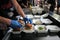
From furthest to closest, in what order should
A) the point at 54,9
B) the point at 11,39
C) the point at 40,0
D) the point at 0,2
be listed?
the point at 40,0 < the point at 54,9 < the point at 0,2 < the point at 11,39

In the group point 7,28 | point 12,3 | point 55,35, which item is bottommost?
point 55,35

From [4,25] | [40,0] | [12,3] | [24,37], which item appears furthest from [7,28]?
[40,0]

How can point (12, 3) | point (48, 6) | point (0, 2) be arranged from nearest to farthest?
point (0, 2), point (12, 3), point (48, 6)

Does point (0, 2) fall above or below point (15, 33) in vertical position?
above

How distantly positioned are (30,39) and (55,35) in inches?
13.6

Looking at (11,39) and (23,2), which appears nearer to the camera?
(11,39)

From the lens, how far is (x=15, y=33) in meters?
1.69

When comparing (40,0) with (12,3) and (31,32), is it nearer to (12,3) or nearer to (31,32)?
(12,3)

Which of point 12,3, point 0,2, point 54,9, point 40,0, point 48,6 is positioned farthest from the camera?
point 40,0

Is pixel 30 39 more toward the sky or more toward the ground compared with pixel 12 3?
more toward the ground

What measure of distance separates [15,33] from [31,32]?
0.68ft

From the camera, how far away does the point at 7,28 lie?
1711 millimetres

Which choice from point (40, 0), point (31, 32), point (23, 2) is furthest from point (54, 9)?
point (31, 32)

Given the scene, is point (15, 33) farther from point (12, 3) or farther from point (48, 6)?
point (48, 6)
